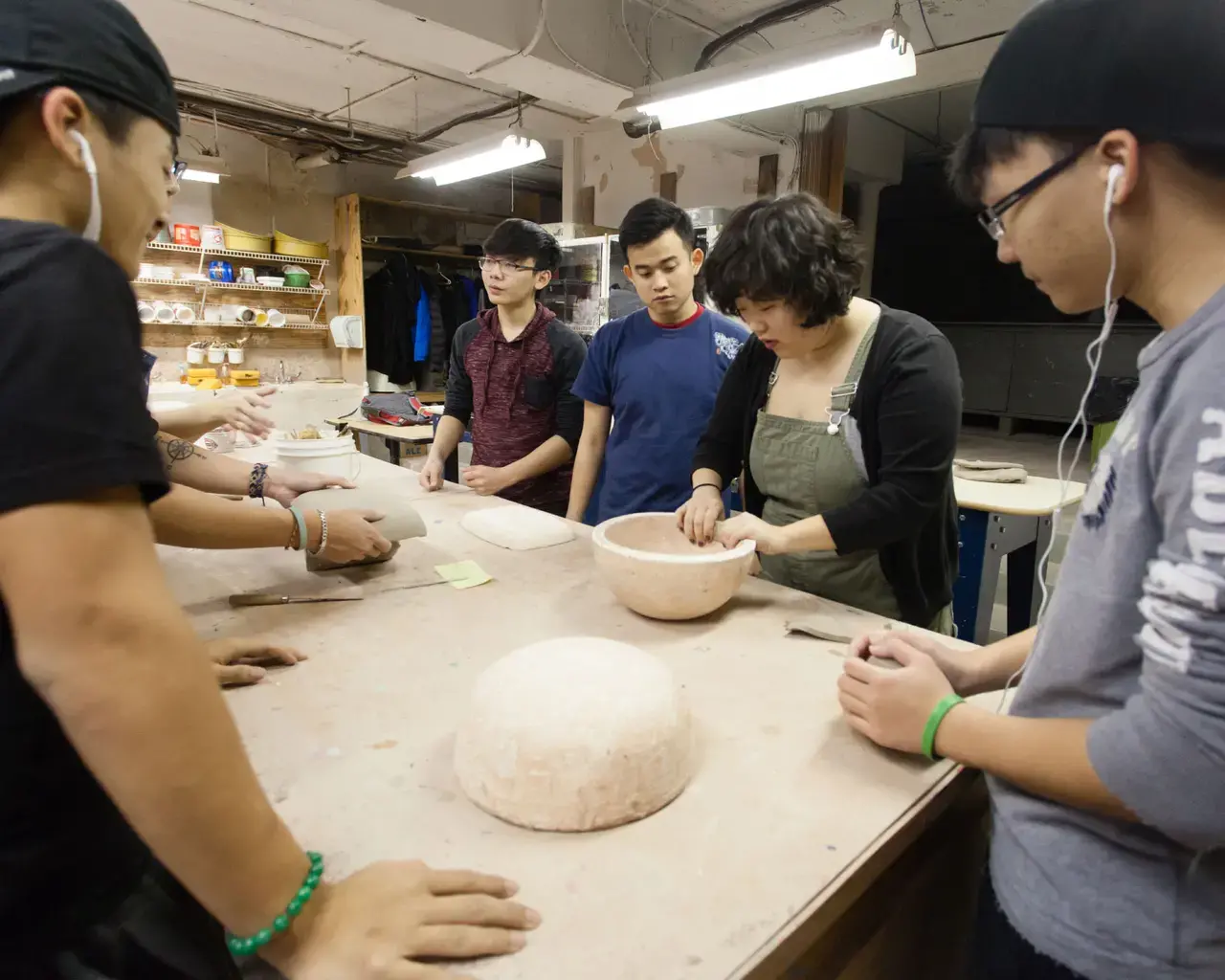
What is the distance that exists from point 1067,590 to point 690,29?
454 centimetres

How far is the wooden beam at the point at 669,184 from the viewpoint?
5613mm

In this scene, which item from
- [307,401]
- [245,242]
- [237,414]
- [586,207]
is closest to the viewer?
[237,414]

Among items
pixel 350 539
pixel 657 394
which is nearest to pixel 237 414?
pixel 350 539

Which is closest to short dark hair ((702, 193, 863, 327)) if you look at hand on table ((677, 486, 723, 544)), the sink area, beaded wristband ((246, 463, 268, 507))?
hand on table ((677, 486, 723, 544))

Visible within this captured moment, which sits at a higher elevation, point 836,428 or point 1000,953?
point 836,428

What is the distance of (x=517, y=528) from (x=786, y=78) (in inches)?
88.5

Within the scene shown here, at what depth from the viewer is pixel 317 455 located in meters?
2.04

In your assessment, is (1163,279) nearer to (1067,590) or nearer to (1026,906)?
(1067,590)

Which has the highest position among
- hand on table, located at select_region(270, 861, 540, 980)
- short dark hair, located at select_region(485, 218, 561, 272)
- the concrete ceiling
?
the concrete ceiling

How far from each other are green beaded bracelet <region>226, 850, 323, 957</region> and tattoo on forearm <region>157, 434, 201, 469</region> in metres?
1.33

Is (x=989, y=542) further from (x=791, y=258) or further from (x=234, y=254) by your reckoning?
(x=234, y=254)

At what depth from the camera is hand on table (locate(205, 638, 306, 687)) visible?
1.03 meters

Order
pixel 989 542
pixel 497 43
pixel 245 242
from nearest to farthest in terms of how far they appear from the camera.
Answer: pixel 989 542 → pixel 497 43 → pixel 245 242

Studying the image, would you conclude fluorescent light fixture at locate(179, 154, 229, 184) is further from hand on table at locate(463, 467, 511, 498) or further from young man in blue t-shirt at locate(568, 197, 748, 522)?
young man in blue t-shirt at locate(568, 197, 748, 522)
